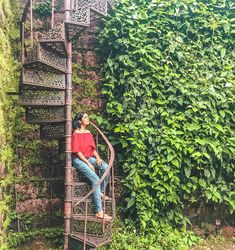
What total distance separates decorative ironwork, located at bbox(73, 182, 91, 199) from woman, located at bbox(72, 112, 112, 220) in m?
0.13

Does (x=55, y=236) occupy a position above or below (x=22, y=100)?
below

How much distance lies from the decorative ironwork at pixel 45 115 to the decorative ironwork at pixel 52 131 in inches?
5.6

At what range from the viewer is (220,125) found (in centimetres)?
491

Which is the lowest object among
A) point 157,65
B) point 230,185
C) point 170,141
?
point 230,185

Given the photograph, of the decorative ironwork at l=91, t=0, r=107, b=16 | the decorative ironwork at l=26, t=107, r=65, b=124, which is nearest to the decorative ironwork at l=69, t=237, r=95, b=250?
the decorative ironwork at l=26, t=107, r=65, b=124

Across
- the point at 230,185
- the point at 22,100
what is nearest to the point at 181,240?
the point at 230,185

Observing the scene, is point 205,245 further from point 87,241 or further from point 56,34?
point 56,34

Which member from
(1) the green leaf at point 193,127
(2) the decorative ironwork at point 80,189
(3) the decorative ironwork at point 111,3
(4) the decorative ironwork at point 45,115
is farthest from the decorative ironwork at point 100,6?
(2) the decorative ironwork at point 80,189

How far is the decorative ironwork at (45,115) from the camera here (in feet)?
13.4

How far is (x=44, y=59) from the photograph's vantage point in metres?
3.78

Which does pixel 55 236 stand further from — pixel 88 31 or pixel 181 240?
pixel 88 31

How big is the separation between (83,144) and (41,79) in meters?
0.94

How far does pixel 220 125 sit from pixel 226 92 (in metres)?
0.54

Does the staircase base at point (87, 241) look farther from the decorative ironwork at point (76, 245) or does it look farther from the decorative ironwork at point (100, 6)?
the decorative ironwork at point (100, 6)
